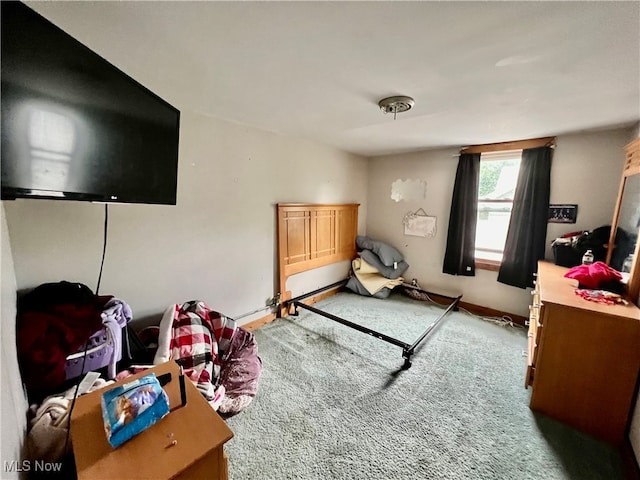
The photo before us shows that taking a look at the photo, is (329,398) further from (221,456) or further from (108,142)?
(108,142)

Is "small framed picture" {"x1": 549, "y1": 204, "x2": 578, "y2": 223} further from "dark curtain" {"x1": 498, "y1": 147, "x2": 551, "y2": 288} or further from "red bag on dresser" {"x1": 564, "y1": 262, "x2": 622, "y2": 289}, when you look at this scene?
"red bag on dresser" {"x1": 564, "y1": 262, "x2": 622, "y2": 289}

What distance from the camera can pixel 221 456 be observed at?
2.99ft

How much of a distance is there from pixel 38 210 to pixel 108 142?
0.83m

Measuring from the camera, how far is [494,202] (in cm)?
312

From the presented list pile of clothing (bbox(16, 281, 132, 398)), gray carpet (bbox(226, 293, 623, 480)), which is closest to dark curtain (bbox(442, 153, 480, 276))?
gray carpet (bbox(226, 293, 623, 480))

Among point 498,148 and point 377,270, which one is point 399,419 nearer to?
point 377,270

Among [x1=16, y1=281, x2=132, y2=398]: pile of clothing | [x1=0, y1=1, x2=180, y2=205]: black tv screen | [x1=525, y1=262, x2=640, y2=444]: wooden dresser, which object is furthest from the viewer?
[x1=525, y1=262, x2=640, y2=444]: wooden dresser

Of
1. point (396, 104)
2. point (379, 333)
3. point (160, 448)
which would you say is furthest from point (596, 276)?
point (160, 448)

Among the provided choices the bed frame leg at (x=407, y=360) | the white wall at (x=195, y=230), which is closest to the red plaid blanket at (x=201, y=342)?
the white wall at (x=195, y=230)

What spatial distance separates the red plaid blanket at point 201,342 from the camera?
5.47 ft

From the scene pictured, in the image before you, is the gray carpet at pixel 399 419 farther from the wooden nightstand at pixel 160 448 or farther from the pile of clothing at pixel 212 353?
the wooden nightstand at pixel 160 448

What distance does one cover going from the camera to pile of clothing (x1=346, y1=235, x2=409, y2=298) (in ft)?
12.1

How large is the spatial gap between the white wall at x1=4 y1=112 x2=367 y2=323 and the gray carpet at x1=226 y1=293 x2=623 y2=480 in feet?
2.77

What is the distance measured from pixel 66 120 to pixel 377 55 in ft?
4.39
